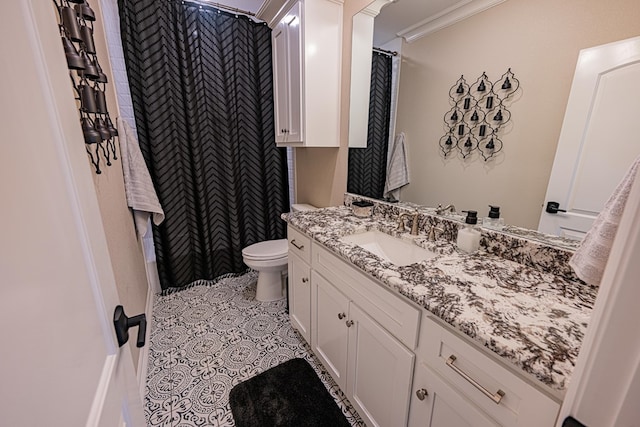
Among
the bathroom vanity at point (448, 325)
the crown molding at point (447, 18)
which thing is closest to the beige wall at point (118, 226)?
the bathroom vanity at point (448, 325)

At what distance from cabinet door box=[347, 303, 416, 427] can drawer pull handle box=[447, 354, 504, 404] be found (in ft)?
0.51

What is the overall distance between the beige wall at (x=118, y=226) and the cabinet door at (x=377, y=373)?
1.10m

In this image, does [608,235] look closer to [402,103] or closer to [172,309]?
[402,103]

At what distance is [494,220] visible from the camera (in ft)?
3.92

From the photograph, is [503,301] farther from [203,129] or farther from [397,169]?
[203,129]

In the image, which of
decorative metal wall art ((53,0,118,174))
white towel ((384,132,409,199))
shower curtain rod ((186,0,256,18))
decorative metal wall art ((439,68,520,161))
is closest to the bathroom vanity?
white towel ((384,132,409,199))

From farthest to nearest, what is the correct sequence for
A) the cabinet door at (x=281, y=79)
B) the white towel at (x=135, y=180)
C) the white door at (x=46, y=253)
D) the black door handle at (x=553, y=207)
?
1. the cabinet door at (x=281, y=79)
2. the white towel at (x=135, y=180)
3. the black door handle at (x=553, y=207)
4. the white door at (x=46, y=253)

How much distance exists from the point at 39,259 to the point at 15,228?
0.06 metres

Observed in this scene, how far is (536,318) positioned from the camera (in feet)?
2.36

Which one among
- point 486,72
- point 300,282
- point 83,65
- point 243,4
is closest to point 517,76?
point 486,72

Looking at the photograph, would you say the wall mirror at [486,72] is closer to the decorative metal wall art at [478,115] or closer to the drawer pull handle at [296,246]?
the decorative metal wall art at [478,115]

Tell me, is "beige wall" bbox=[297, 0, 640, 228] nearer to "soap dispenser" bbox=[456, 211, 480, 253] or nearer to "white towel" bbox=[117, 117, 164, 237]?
"soap dispenser" bbox=[456, 211, 480, 253]

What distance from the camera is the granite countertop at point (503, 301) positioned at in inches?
23.5

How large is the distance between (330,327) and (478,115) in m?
1.25
